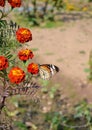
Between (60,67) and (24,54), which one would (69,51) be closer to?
(60,67)

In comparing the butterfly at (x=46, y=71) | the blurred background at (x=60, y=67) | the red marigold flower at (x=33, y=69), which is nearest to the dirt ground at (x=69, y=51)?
the blurred background at (x=60, y=67)

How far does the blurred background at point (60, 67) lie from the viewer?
5.82m

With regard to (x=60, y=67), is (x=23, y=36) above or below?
above

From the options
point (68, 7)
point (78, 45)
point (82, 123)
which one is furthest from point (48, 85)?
point (68, 7)

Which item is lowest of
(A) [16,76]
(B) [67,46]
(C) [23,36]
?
(B) [67,46]

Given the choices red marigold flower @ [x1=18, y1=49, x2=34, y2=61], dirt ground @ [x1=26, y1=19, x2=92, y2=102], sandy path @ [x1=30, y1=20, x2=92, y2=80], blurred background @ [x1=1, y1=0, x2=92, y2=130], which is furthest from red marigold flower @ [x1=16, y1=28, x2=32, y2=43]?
sandy path @ [x1=30, y1=20, x2=92, y2=80]

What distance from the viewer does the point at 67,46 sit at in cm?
822

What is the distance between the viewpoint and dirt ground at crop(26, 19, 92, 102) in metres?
6.78

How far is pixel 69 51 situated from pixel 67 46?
0.26 meters

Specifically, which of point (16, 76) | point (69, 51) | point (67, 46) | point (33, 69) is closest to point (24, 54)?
point (33, 69)

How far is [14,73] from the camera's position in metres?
2.89

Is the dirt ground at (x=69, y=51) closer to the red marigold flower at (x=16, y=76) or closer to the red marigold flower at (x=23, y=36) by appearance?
the red marigold flower at (x=23, y=36)

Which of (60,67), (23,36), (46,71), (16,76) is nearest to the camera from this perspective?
(16,76)

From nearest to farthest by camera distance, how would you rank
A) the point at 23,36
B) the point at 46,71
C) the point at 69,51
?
the point at 23,36 < the point at 46,71 < the point at 69,51
